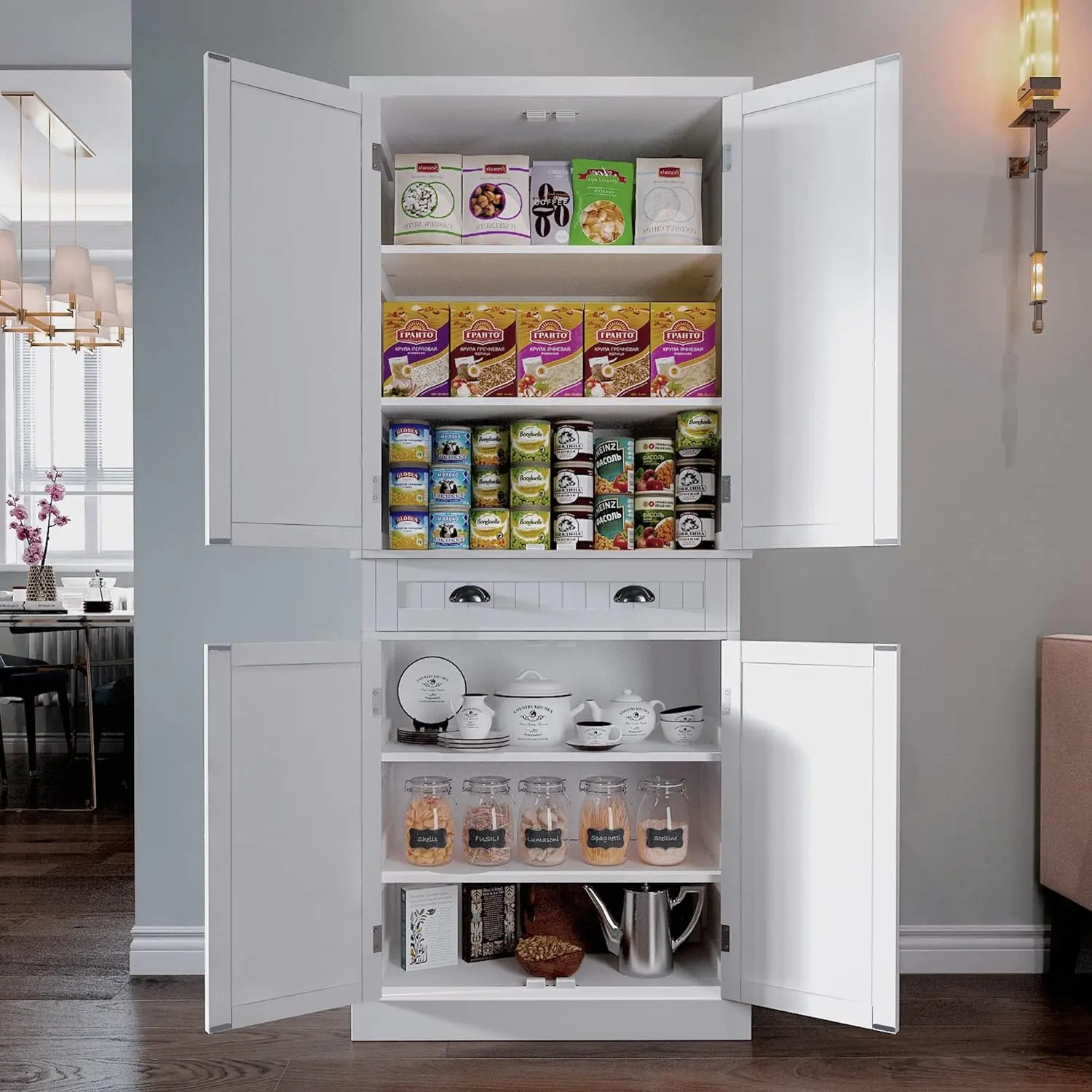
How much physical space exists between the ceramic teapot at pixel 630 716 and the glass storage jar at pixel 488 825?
0.88 feet

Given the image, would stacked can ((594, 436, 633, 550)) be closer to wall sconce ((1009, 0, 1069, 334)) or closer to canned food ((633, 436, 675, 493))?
canned food ((633, 436, 675, 493))

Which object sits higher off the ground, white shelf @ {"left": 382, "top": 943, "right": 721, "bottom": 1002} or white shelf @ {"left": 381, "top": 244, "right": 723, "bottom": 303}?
white shelf @ {"left": 381, "top": 244, "right": 723, "bottom": 303}

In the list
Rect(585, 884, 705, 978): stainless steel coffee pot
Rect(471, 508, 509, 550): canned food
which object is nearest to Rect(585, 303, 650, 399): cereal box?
Rect(471, 508, 509, 550): canned food

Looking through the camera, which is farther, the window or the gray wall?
the window

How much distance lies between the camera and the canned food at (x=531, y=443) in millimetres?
2178

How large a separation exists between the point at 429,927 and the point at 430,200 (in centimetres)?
159

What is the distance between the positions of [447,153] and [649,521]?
1014 mm

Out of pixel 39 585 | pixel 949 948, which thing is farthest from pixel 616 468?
pixel 39 585

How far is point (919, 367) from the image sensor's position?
2.50 m

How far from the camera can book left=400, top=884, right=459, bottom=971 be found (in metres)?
2.18

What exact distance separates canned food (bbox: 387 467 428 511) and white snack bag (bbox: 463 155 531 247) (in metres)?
0.53

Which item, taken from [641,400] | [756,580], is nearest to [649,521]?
[641,400]

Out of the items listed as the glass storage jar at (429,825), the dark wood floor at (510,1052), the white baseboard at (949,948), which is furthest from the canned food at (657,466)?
the white baseboard at (949,948)

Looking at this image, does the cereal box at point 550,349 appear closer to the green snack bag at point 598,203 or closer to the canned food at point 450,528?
the green snack bag at point 598,203
